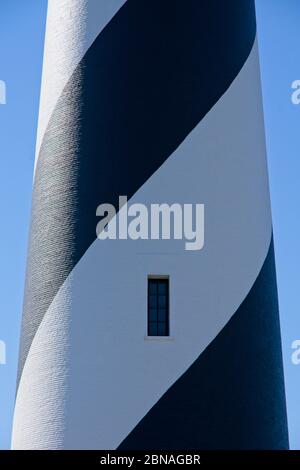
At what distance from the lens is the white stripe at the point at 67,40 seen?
15430 mm

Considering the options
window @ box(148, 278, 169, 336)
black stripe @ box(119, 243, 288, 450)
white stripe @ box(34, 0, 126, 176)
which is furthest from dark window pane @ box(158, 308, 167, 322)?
white stripe @ box(34, 0, 126, 176)

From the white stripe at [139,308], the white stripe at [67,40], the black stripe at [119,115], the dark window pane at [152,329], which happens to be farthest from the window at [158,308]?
the white stripe at [67,40]

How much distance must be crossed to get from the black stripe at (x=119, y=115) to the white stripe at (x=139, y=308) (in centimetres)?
25

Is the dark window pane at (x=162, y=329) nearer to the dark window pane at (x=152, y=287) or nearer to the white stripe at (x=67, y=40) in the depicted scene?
the dark window pane at (x=152, y=287)

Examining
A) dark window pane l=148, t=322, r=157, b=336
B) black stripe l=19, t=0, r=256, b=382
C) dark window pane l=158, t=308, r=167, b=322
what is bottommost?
dark window pane l=148, t=322, r=157, b=336

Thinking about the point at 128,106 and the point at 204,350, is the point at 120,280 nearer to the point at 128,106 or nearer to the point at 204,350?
the point at 204,350

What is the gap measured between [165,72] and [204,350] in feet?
12.5

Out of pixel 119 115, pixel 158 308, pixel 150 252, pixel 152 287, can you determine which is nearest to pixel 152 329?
pixel 158 308

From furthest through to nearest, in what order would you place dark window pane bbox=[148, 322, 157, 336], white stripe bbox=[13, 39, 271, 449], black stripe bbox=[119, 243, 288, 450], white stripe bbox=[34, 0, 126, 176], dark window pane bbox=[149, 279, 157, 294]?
white stripe bbox=[34, 0, 126, 176] < dark window pane bbox=[149, 279, 157, 294] < dark window pane bbox=[148, 322, 157, 336] < white stripe bbox=[13, 39, 271, 449] < black stripe bbox=[119, 243, 288, 450]

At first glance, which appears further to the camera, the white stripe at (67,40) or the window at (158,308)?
the white stripe at (67,40)

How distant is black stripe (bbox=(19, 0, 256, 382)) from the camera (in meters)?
14.6

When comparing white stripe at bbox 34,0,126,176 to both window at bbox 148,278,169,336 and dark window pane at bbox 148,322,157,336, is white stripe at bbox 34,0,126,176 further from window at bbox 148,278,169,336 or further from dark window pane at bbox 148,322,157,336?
dark window pane at bbox 148,322,157,336

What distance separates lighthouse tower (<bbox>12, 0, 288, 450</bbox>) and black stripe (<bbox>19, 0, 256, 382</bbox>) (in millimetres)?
19
